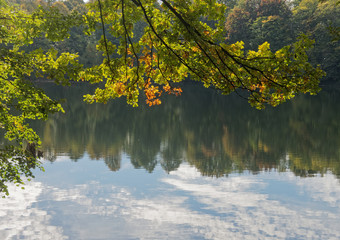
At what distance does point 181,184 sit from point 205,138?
43.3 feet

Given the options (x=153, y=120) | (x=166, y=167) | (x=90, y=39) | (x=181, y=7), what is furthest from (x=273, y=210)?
(x=90, y=39)

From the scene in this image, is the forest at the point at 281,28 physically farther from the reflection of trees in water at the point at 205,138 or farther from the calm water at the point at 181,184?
the calm water at the point at 181,184

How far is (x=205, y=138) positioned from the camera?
35750 millimetres

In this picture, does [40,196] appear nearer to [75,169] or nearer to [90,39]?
[75,169]

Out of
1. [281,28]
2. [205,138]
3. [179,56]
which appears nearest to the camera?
[179,56]

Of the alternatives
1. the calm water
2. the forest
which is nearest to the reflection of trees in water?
the calm water

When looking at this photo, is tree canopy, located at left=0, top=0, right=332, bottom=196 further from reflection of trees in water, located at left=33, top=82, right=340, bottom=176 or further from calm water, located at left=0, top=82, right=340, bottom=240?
reflection of trees in water, located at left=33, top=82, right=340, bottom=176

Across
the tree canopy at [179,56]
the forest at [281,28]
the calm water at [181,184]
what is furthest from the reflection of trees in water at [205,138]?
the forest at [281,28]

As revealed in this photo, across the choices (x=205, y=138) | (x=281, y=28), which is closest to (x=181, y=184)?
(x=205, y=138)

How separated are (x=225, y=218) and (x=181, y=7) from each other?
10.4m

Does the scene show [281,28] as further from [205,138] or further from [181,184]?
[181,184]

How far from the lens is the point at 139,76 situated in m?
11.0

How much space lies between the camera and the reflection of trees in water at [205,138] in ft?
90.3

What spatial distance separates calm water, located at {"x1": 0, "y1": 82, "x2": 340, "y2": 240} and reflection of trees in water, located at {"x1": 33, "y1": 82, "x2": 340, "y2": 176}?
3.3 inches
